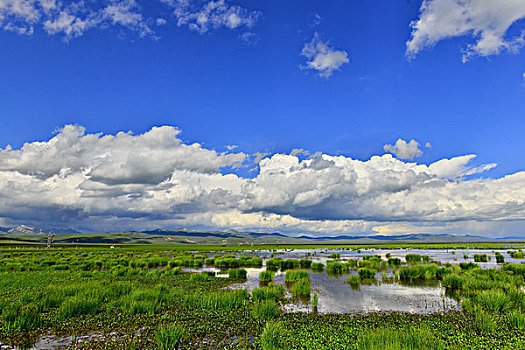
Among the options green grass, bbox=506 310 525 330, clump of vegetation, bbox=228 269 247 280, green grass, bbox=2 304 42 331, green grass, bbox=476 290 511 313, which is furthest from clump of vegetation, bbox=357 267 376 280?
green grass, bbox=2 304 42 331

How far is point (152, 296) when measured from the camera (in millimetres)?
18922

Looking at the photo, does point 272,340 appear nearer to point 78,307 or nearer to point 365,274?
point 78,307

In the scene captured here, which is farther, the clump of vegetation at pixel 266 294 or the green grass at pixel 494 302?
the clump of vegetation at pixel 266 294

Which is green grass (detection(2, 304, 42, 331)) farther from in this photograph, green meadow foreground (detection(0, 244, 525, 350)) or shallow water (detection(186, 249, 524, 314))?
shallow water (detection(186, 249, 524, 314))

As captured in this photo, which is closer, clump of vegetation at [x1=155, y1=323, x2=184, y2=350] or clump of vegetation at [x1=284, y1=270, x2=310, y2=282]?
clump of vegetation at [x1=155, y1=323, x2=184, y2=350]

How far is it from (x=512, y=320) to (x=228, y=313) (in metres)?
14.0

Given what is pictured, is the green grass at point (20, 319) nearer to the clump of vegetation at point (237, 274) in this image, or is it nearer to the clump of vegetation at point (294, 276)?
the clump of vegetation at point (237, 274)

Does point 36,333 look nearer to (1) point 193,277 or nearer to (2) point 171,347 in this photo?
(2) point 171,347

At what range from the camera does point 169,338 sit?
11844 mm

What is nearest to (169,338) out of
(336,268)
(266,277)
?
(266,277)

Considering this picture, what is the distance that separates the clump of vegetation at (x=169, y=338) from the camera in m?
11.6

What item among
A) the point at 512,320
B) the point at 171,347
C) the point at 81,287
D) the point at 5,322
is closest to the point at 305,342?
the point at 171,347

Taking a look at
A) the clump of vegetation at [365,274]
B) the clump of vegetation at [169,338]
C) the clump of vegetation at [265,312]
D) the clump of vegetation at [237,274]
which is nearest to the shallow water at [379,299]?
the clump of vegetation at [265,312]

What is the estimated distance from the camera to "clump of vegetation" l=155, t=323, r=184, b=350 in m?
11.6
